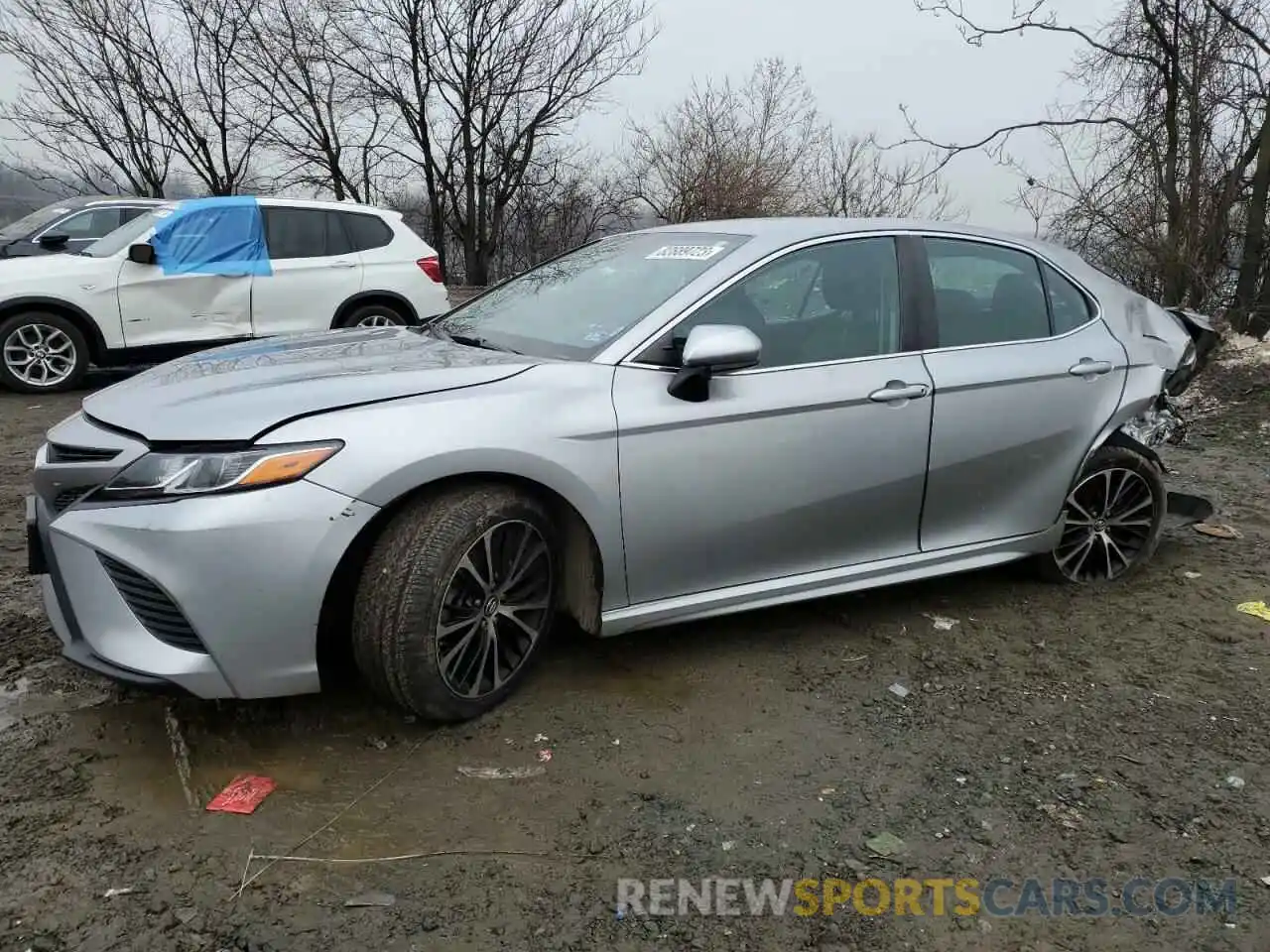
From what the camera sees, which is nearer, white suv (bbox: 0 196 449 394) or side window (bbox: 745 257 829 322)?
side window (bbox: 745 257 829 322)

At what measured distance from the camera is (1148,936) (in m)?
2.06

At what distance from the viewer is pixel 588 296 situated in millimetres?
3377

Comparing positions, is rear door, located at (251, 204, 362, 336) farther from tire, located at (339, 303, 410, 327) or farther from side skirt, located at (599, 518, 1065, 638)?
side skirt, located at (599, 518, 1065, 638)

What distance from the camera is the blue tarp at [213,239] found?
7875mm

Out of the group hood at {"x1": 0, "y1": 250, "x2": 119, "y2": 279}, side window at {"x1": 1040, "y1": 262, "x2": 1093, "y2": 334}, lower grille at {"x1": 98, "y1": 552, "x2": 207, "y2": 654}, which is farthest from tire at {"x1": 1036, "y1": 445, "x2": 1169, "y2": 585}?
hood at {"x1": 0, "y1": 250, "x2": 119, "y2": 279}

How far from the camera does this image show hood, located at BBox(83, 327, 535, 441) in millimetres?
2465

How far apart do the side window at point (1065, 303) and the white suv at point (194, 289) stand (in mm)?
6340

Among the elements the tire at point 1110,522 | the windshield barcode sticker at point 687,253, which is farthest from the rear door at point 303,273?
the tire at point 1110,522

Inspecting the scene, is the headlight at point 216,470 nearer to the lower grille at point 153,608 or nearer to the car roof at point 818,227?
the lower grille at point 153,608

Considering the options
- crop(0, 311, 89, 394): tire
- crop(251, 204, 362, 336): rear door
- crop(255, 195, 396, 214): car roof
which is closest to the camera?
crop(0, 311, 89, 394): tire

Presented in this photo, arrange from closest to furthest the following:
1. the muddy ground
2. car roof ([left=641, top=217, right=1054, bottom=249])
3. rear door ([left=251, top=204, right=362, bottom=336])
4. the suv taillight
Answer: the muddy ground, car roof ([left=641, top=217, right=1054, bottom=249]), rear door ([left=251, top=204, right=362, bottom=336]), the suv taillight

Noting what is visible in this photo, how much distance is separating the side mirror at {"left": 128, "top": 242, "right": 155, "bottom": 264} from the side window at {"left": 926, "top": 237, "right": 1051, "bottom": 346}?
22.1 feet

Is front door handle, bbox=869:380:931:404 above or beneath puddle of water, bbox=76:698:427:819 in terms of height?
above

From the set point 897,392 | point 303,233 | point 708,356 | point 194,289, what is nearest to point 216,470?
point 708,356
